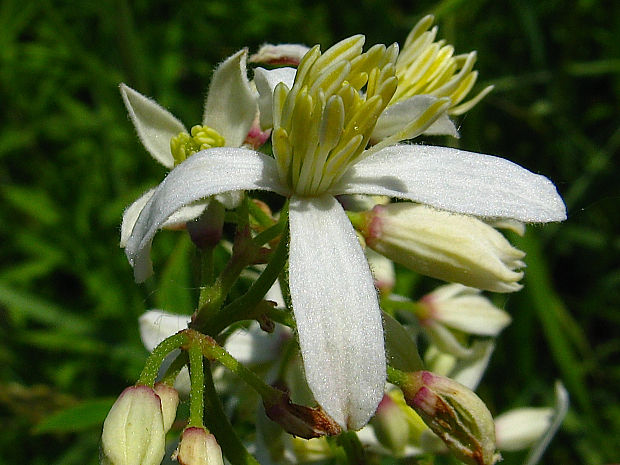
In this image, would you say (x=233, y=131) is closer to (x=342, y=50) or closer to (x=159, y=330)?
(x=342, y=50)

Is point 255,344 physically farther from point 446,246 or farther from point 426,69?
point 426,69

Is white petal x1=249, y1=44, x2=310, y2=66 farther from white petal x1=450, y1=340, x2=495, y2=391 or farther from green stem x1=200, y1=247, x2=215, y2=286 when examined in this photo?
white petal x1=450, y1=340, x2=495, y2=391

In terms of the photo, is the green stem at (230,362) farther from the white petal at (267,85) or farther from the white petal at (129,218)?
the white petal at (267,85)

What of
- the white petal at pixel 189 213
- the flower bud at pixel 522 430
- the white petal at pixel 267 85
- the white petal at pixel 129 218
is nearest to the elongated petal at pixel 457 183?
the white petal at pixel 267 85

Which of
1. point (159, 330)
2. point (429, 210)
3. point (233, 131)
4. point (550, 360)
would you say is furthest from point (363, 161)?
point (550, 360)

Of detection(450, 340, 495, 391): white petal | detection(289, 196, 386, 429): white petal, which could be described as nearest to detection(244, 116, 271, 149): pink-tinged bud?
detection(289, 196, 386, 429): white petal

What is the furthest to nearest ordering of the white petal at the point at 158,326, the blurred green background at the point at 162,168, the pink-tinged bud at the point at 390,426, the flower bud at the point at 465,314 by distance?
the blurred green background at the point at 162,168 → the flower bud at the point at 465,314 → the white petal at the point at 158,326 → the pink-tinged bud at the point at 390,426
